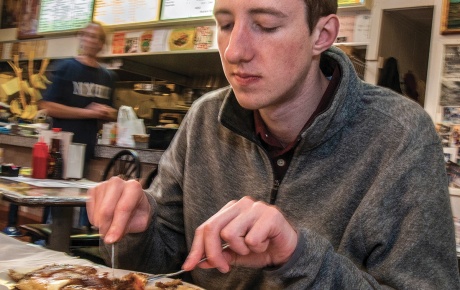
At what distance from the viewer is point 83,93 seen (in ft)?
14.8

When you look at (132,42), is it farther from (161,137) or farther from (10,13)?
(10,13)

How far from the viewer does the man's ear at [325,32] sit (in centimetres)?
134

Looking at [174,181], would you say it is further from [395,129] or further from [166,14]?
[166,14]

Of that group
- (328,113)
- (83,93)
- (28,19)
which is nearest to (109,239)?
(328,113)

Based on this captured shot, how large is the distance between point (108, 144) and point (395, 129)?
4.40 m

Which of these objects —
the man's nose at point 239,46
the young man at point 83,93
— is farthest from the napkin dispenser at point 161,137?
the man's nose at point 239,46

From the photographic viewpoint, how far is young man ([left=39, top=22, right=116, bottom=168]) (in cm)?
445

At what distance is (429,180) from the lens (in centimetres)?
115

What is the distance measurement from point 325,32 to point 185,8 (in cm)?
468

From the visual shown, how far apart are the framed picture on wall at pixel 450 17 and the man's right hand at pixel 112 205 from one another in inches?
125

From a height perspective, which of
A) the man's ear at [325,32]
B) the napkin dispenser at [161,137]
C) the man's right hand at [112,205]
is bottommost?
the man's right hand at [112,205]

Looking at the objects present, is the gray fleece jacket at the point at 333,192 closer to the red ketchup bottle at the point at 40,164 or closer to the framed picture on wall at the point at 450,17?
the red ketchup bottle at the point at 40,164

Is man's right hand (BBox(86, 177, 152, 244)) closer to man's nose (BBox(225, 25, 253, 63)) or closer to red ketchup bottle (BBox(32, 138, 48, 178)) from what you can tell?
man's nose (BBox(225, 25, 253, 63))

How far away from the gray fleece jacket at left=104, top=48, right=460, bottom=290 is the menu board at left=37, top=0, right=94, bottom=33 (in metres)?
5.83
